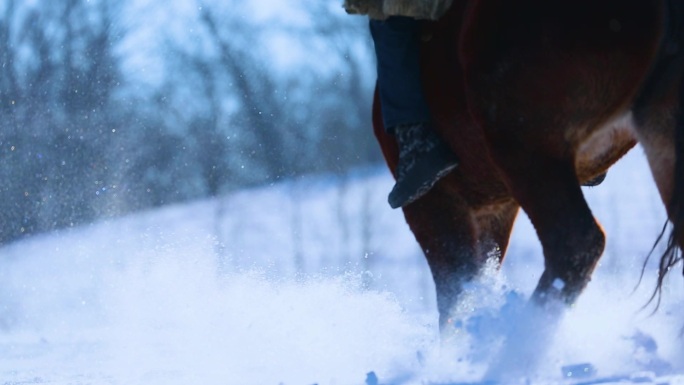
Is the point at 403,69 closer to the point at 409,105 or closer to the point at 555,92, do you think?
A: the point at 409,105

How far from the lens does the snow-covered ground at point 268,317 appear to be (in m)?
2.41

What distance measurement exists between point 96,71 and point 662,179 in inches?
374

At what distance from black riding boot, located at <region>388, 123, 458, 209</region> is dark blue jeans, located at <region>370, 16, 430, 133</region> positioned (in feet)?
0.12

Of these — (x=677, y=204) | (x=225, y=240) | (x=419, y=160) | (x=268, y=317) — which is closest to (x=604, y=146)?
(x=677, y=204)

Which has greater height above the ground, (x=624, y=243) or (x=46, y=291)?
(x=46, y=291)

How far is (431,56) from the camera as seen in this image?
8.66ft

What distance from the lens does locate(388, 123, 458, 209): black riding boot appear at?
2.68m

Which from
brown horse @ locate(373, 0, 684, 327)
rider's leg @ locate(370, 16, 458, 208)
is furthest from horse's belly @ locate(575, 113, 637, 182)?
rider's leg @ locate(370, 16, 458, 208)

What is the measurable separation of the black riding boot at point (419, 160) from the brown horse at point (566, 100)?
0.17 m

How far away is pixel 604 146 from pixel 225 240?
291 inches

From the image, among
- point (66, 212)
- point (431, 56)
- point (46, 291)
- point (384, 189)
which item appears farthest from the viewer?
point (384, 189)

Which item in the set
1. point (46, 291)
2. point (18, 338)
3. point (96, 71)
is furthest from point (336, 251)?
point (18, 338)

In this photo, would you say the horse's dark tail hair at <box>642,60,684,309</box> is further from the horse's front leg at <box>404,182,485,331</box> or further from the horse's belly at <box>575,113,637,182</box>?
the horse's front leg at <box>404,182,485,331</box>

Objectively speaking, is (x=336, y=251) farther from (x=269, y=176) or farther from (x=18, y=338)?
(x=18, y=338)
